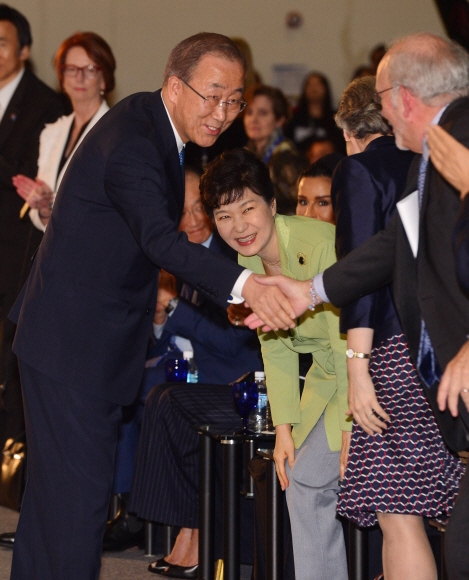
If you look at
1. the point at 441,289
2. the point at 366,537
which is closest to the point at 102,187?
the point at 441,289

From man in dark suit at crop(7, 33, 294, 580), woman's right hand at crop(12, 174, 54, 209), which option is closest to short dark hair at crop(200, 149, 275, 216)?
man in dark suit at crop(7, 33, 294, 580)

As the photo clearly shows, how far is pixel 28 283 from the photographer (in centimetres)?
259

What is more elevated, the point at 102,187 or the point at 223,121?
the point at 223,121

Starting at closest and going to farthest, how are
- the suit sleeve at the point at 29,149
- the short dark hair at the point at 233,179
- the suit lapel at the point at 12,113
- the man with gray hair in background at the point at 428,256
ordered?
the man with gray hair in background at the point at 428,256
the short dark hair at the point at 233,179
the suit sleeve at the point at 29,149
the suit lapel at the point at 12,113

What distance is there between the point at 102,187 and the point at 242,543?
1511mm

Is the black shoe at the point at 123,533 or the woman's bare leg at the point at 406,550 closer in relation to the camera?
the woman's bare leg at the point at 406,550

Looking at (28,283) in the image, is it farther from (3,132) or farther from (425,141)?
(3,132)

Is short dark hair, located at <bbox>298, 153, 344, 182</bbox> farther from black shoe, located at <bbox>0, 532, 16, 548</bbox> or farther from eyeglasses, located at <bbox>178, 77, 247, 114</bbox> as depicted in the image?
black shoe, located at <bbox>0, 532, 16, 548</bbox>

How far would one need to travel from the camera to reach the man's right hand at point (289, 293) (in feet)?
7.96

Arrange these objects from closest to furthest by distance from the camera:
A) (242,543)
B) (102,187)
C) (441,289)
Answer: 1. (441,289)
2. (102,187)
3. (242,543)

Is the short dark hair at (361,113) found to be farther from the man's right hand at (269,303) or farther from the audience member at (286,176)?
the audience member at (286,176)

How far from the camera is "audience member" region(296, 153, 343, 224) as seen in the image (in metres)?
3.60

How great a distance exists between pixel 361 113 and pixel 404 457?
919 mm

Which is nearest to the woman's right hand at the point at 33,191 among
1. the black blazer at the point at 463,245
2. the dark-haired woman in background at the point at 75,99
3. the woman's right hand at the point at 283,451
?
the dark-haired woman in background at the point at 75,99
